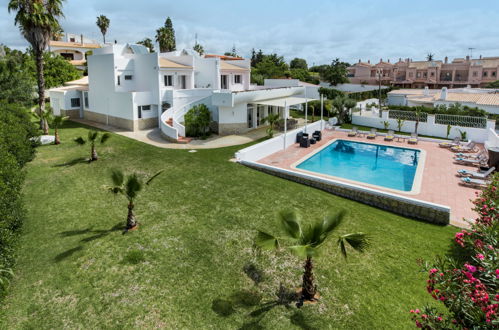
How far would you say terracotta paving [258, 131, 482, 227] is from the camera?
17922 millimetres

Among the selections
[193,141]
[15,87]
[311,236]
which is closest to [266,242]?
[311,236]

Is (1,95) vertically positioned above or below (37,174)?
above

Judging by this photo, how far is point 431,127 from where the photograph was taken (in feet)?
122

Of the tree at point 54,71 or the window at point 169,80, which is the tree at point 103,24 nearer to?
the tree at point 54,71

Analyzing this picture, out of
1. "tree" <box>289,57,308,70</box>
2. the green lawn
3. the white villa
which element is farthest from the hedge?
"tree" <box>289,57,308,70</box>

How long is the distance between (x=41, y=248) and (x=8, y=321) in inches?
170

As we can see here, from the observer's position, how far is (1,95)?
124 ft

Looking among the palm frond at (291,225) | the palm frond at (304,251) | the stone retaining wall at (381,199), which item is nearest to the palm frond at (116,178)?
the palm frond at (291,225)

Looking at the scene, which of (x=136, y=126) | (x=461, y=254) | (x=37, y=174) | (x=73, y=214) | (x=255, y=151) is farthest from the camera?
(x=136, y=126)

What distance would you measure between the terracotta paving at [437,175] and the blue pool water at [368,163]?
1.05 metres

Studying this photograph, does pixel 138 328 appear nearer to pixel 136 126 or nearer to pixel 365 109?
pixel 136 126

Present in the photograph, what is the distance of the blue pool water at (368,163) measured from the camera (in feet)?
78.1

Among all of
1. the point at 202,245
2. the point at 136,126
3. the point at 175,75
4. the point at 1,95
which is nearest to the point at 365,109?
the point at 175,75

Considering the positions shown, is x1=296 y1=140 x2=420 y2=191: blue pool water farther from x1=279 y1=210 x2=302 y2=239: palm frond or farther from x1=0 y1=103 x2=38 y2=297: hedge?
x1=0 y1=103 x2=38 y2=297: hedge
